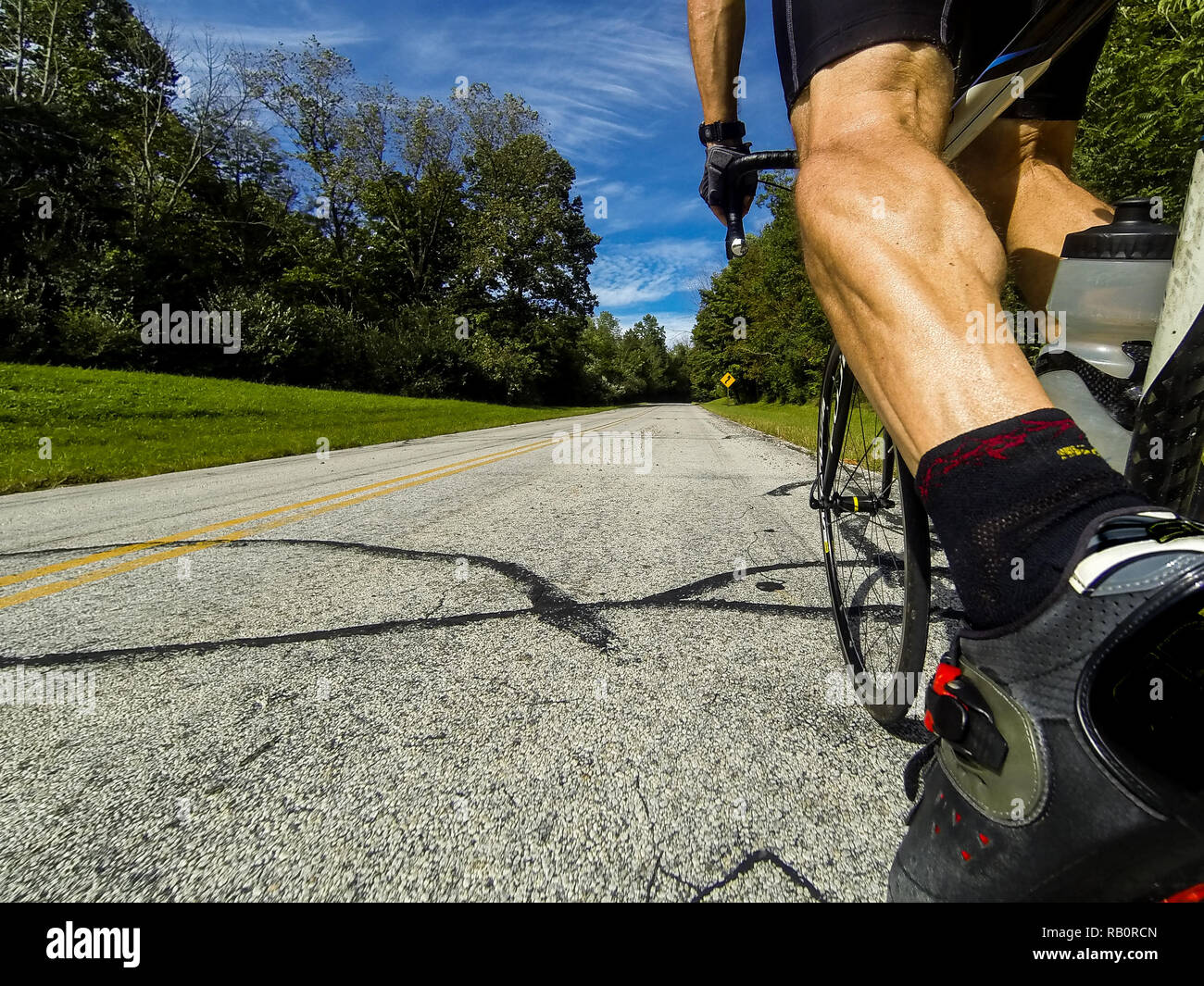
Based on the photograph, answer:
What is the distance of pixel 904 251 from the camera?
717 mm

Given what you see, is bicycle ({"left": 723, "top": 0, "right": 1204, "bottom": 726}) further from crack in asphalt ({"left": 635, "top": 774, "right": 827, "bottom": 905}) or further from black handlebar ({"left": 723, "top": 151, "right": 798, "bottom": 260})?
crack in asphalt ({"left": 635, "top": 774, "right": 827, "bottom": 905})

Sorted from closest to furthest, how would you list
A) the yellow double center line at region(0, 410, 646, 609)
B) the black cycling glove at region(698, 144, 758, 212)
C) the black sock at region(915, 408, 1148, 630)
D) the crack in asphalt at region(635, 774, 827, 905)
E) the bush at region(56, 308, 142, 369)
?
the black sock at region(915, 408, 1148, 630) < the crack in asphalt at region(635, 774, 827, 905) < the black cycling glove at region(698, 144, 758, 212) < the yellow double center line at region(0, 410, 646, 609) < the bush at region(56, 308, 142, 369)

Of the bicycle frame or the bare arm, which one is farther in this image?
the bare arm

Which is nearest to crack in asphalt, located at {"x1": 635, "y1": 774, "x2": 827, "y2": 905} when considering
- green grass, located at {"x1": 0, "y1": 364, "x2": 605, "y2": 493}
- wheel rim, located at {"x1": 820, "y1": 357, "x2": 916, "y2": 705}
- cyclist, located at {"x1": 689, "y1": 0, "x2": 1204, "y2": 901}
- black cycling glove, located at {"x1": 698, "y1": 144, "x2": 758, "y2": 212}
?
cyclist, located at {"x1": 689, "y1": 0, "x2": 1204, "y2": 901}

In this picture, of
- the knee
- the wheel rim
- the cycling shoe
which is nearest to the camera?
the cycling shoe

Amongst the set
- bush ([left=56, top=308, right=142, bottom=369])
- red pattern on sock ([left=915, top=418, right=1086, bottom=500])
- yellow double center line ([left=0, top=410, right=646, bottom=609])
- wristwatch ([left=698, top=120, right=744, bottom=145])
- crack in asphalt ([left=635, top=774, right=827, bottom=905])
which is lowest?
crack in asphalt ([left=635, top=774, right=827, bottom=905])

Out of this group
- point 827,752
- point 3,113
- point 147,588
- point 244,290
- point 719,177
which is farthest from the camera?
point 244,290

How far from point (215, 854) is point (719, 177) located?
164 cm

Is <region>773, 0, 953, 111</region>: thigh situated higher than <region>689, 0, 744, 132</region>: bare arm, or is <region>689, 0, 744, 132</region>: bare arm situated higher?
<region>689, 0, 744, 132</region>: bare arm

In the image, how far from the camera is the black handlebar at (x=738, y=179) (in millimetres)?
1233

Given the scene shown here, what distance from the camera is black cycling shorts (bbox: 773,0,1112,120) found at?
2.64 ft
